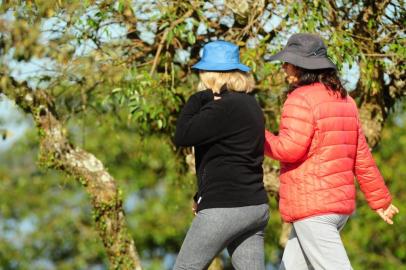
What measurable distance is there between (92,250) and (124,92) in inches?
422

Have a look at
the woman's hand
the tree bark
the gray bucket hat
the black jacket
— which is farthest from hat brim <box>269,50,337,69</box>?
the tree bark

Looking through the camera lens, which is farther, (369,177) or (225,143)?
(369,177)

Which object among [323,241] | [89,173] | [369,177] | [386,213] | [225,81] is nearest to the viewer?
[225,81]

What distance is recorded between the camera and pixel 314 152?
4418 mm

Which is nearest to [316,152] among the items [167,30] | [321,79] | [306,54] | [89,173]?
[321,79]

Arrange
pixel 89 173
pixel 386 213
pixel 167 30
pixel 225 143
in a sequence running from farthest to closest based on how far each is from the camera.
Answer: pixel 89 173 < pixel 167 30 < pixel 386 213 < pixel 225 143

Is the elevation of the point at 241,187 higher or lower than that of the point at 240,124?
lower

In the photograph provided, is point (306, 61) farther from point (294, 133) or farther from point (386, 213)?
point (386, 213)

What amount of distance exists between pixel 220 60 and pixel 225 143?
0.43m

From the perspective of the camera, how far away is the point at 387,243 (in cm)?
1653

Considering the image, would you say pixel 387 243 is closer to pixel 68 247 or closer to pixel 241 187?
pixel 68 247

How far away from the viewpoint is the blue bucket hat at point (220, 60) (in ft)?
14.2

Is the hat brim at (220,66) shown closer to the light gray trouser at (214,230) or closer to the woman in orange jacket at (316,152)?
the woman in orange jacket at (316,152)

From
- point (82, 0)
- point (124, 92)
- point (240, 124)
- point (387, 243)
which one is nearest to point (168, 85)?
point (124, 92)
